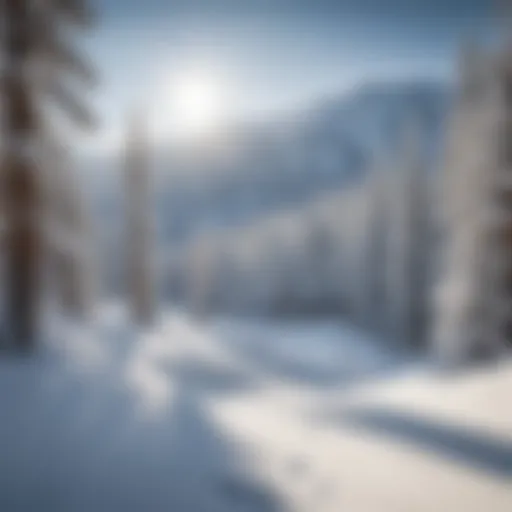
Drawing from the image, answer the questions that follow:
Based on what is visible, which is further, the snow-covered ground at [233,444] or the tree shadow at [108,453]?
the snow-covered ground at [233,444]

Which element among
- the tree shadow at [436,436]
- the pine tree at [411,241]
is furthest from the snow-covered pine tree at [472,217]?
the pine tree at [411,241]

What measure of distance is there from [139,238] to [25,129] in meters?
Answer: 9.99

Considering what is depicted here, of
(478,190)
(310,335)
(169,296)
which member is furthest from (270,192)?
(478,190)

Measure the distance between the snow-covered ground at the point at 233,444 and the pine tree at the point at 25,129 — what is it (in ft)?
3.12

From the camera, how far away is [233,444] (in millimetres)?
7008

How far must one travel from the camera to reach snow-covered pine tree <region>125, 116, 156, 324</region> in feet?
59.7

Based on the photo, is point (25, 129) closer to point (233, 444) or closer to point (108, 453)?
point (108, 453)

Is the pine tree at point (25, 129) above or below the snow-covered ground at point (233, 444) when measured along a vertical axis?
above

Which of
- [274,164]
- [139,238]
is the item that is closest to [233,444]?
[139,238]

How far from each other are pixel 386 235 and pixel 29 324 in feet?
89.9

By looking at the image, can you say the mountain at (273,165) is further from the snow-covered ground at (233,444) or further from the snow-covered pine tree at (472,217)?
the snow-covered ground at (233,444)

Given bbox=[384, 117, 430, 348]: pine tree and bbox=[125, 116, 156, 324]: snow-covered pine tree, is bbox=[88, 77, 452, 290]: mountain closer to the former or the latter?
bbox=[384, 117, 430, 348]: pine tree

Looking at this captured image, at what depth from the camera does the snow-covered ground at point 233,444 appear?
5.61m

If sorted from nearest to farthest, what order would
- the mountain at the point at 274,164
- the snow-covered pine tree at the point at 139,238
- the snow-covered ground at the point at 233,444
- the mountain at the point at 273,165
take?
the snow-covered ground at the point at 233,444
the snow-covered pine tree at the point at 139,238
the mountain at the point at 273,165
the mountain at the point at 274,164
